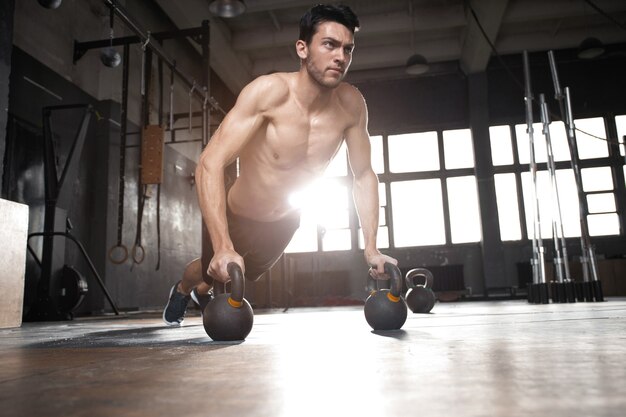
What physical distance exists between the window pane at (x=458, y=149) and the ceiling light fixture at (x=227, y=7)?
5783mm

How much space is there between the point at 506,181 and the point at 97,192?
7.40 meters

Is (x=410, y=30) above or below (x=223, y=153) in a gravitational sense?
above

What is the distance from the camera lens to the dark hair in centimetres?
183

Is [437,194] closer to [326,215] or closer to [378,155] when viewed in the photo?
[378,155]

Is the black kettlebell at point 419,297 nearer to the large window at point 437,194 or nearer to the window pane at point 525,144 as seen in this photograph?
the large window at point 437,194

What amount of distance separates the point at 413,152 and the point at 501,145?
1728 mm

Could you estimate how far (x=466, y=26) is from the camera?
859 cm

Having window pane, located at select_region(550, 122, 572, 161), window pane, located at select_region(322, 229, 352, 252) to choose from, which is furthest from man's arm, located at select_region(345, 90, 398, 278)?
window pane, located at select_region(550, 122, 572, 161)

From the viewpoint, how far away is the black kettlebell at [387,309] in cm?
166

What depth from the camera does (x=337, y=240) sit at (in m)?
10.4

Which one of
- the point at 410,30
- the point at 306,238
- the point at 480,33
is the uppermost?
the point at 410,30

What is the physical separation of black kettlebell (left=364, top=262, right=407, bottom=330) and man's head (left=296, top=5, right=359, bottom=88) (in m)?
0.74

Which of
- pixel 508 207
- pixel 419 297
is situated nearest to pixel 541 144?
pixel 508 207

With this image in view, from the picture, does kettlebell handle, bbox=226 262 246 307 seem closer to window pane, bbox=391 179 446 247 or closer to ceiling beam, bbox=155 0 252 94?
ceiling beam, bbox=155 0 252 94
